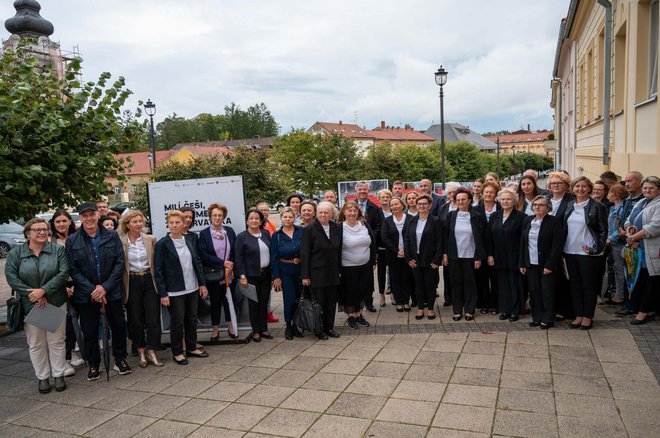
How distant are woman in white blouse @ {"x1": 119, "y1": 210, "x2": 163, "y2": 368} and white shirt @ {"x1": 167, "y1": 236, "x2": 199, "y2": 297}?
28 cm

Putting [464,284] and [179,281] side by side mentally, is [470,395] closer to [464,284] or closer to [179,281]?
[464,284]

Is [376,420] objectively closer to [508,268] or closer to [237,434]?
[237,434]

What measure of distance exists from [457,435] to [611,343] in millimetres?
2858

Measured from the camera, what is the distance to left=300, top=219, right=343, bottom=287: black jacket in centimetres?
638

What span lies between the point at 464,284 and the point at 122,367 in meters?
4.54

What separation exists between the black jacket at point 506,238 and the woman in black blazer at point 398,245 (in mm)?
1183

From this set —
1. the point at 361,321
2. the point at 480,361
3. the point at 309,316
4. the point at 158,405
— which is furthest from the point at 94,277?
the point at 480,361

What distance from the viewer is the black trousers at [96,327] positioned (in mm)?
5484

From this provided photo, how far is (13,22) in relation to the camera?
34.2 metres

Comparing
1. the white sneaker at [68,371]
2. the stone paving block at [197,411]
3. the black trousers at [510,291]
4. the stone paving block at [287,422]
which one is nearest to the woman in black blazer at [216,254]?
the white sneaker at [68,371]

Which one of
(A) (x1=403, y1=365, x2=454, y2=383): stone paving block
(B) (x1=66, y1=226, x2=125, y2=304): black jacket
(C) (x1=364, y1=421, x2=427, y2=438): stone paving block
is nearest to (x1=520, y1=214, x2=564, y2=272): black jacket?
(A) (x1=403, y1=365, x2=454, y2=383): stone paving block

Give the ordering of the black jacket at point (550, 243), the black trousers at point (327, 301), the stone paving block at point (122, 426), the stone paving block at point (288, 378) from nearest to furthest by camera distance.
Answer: the stone paving block at point (122, 426) → the stone paving block at point (288, 378) → the black jacket at point (550, 243) → the black trousers at point (327, 301)

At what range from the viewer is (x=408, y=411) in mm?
4203

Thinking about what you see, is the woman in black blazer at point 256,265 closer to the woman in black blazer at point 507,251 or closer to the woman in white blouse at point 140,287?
the woman in white blouse at point 140,287
